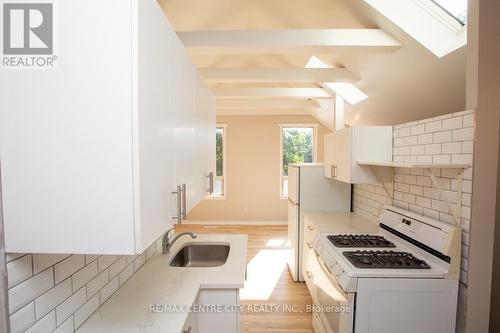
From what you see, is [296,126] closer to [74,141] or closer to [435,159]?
[435,159]

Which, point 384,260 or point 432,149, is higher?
point 432,149

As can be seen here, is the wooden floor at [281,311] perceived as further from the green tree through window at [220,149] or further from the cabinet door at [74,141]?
the green tree through window at [220,149]

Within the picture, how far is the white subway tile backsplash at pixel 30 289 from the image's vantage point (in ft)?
2.63

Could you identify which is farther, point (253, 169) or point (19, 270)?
point (253, 169)

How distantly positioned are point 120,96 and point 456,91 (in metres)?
2.38

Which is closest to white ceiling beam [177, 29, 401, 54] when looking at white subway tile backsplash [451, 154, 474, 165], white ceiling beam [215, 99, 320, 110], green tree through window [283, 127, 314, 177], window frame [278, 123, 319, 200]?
white subway tile backsplash [451, 154, 474, 165]

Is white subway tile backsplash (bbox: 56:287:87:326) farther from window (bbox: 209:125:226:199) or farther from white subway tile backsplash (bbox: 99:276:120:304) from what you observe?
window (bbox: 209:125:226:199)

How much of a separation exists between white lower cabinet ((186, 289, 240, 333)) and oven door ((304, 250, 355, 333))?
2.06 ft

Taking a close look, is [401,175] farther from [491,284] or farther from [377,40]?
[377,40]

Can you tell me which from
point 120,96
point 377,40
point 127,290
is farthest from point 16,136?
point 377,40

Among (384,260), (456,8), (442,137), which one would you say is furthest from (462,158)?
(456,8)

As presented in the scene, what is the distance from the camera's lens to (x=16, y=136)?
0.74 meters

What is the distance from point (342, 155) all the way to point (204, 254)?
1.54 metres

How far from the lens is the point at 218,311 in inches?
55.9
